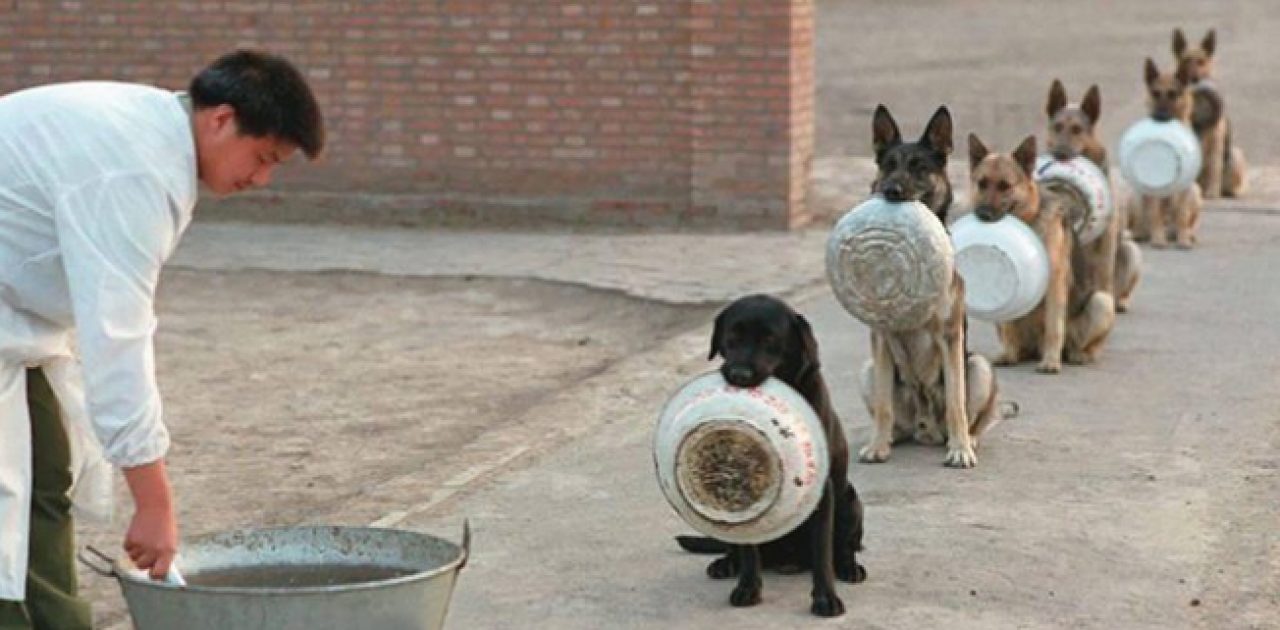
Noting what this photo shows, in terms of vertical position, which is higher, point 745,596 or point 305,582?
point 305,582

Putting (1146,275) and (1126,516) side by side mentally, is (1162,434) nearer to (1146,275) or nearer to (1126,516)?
(1126,516)

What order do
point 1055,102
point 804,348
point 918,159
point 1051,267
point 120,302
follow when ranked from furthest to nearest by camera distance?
point 1055,102
point 1051,267
point 918,159
point 804,348
point 120,302

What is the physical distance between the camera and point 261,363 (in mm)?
11367

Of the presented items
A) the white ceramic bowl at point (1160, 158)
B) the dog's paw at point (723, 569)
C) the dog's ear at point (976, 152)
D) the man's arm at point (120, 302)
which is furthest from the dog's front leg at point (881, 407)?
the white ceramic bowl at point (1160, 158)

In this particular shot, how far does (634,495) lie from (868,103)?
1494 cm

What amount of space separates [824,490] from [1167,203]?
28.5ft

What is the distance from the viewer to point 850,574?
23.6ft

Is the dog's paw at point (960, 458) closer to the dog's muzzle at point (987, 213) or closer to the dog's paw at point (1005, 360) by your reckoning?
the dog's muzzle at point (987, 213)

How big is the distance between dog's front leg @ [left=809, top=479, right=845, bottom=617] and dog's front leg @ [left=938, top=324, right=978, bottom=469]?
6.69 ft

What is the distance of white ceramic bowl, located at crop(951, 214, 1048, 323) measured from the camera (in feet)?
33.1

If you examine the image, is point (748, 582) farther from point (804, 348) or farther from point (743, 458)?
point (804, 348)

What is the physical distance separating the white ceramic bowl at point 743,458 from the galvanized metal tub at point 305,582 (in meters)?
1.18

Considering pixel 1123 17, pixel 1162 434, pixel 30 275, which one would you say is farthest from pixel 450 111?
pixel 1123 17

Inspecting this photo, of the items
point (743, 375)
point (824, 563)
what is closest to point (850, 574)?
point (824, 563)
